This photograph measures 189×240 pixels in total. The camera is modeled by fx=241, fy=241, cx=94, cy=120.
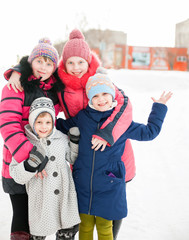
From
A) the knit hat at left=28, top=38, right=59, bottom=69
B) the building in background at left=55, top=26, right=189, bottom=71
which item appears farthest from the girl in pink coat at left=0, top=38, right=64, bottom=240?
the building in background at left=55, top=26, right=189, bottom=71

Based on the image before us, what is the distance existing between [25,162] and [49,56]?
2.59 ft

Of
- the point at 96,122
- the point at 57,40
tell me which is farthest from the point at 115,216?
the point at 57,40

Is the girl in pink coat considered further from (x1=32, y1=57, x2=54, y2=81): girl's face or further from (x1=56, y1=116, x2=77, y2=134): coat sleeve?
(x1=56, y1=116, x2=77, y2=134): coat sleeve

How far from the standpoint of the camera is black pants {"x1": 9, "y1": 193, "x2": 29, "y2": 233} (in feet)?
5.71

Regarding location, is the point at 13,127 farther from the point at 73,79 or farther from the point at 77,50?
the point at 77,50

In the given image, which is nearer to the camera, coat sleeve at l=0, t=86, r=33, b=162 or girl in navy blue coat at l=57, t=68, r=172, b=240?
coat sleeve at l=0, t=86, r=33, b=162

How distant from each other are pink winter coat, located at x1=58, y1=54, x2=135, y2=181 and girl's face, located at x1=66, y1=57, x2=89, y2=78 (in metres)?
0.03

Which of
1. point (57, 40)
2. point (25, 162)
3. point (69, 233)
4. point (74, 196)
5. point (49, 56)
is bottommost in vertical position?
point (69, 233)

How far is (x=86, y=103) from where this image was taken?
6.30ft

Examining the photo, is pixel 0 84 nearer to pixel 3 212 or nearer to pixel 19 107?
pixel 3 212

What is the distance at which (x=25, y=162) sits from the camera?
1544mm

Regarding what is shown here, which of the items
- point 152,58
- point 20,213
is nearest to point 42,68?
point 20,213

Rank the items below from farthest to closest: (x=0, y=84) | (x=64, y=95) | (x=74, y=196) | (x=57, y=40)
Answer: (x=57, y=40) < (x=0, y=84) < (x=64, y=95) < (x=74, y=196)

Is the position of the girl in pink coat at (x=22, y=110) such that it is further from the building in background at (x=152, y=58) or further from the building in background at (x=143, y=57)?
the building in background at (x=152, y=58)
